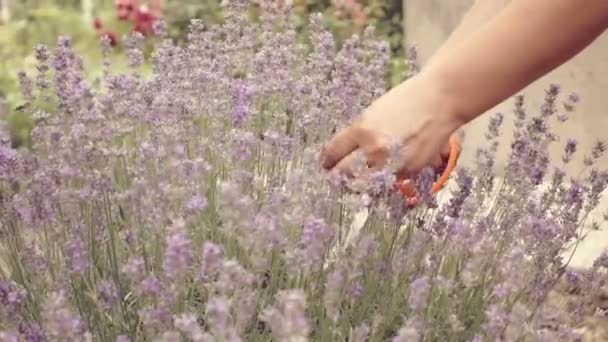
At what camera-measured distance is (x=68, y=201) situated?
1.64 meters

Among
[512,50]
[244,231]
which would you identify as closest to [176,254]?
[244,231]

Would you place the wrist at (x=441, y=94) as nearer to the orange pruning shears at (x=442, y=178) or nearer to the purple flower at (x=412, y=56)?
the orange pruning shears at (x=442, y=178)

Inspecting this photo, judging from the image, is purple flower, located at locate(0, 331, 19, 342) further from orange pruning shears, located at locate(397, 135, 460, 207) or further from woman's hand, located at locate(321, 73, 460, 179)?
orange pruning shears, located at locate(397, 135, 460, 207)

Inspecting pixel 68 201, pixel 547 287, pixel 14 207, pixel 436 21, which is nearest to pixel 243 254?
pixel 68 201

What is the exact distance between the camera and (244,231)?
128 cm

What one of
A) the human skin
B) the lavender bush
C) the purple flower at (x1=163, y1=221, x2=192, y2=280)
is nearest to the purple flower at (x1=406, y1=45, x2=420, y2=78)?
the lavender bush

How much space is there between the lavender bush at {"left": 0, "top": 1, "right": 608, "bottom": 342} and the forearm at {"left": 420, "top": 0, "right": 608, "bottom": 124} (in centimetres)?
17

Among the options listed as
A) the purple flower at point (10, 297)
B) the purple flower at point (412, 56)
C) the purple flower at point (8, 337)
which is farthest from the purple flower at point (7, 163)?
the purple flower at point (412, 56)

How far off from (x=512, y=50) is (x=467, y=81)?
76 mm

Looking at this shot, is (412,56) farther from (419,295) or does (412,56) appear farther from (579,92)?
(579,92)

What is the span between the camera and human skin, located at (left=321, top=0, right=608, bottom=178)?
1375mm

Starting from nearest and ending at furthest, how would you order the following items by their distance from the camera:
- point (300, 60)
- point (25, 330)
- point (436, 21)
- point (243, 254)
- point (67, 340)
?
point (67, 340)
point (25, 330)
point (243, 254)
point (300, 60)
point (436, 21)

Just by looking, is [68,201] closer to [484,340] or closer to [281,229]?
[281,229]

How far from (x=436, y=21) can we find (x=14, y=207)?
2734 millimetres
